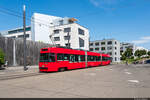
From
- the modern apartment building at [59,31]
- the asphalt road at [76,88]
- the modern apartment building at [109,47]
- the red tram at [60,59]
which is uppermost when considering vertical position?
the modern apartment building at [59,31]

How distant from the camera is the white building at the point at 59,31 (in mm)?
51844

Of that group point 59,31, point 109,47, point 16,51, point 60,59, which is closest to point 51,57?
point 60,59

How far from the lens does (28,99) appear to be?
5340 mm

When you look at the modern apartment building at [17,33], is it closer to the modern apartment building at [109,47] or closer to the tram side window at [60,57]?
the modern apartment building at [109,47]

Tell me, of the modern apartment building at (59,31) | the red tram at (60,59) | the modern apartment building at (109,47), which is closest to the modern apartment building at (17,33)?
the modern apartment building at (59,31)

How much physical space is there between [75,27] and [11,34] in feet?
119

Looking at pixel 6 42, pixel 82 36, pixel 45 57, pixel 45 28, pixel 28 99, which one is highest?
pixel 45 28

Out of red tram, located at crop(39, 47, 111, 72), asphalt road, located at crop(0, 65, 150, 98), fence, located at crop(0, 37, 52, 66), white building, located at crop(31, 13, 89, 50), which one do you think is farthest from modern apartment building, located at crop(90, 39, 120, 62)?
asphalt road, located at crop(0, 65, 150, 98)

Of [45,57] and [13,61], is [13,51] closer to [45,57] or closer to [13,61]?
[13,61]

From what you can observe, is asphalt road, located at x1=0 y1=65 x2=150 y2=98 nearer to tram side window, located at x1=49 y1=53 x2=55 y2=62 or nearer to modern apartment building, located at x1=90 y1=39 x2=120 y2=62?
tram side window, located at x1=49 y1=53 x2=55 y2=62

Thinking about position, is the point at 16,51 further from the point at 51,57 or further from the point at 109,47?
the point at 109,47

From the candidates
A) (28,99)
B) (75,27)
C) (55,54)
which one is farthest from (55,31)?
(28,99)

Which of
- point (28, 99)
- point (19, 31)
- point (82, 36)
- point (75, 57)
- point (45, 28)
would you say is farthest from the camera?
point (19, 31)

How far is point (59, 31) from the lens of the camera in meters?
55.8
